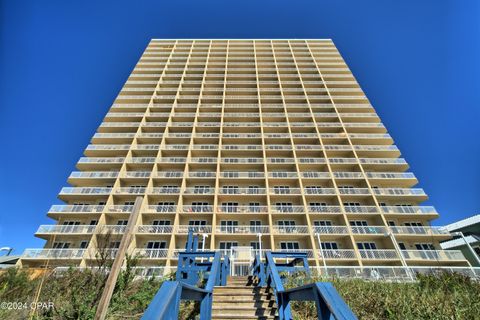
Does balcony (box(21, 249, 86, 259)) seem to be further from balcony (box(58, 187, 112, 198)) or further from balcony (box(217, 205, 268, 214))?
balcony (box(217, 205, 268, 214))

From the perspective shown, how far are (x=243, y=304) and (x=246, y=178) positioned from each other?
20465 millimetres

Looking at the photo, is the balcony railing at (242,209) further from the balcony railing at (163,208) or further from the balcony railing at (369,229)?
the balcony railing at (369,229)

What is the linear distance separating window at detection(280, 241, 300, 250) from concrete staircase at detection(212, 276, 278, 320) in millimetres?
16951

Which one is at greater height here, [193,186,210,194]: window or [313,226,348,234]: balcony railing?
[193,186,210,194]: window

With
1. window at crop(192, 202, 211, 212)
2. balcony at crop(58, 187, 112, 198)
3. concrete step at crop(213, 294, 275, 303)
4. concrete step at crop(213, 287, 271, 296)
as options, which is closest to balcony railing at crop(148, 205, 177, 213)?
window at crop(192, 202, 211, 212)

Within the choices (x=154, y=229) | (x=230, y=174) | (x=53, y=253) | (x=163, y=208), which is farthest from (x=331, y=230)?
(x=53, y=253)

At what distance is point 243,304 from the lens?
6180 mm

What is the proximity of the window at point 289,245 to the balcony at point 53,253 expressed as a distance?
18.0 meters

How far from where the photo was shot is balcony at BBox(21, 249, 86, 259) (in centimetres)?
1998

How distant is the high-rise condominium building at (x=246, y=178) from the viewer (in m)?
22.1

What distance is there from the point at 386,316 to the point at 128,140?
31225 millimetres

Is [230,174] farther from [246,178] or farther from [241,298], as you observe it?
[241,298]

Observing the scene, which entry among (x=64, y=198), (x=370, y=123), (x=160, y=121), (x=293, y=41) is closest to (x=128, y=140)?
(x=160, y=121)

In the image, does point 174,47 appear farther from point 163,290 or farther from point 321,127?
point 163,290
